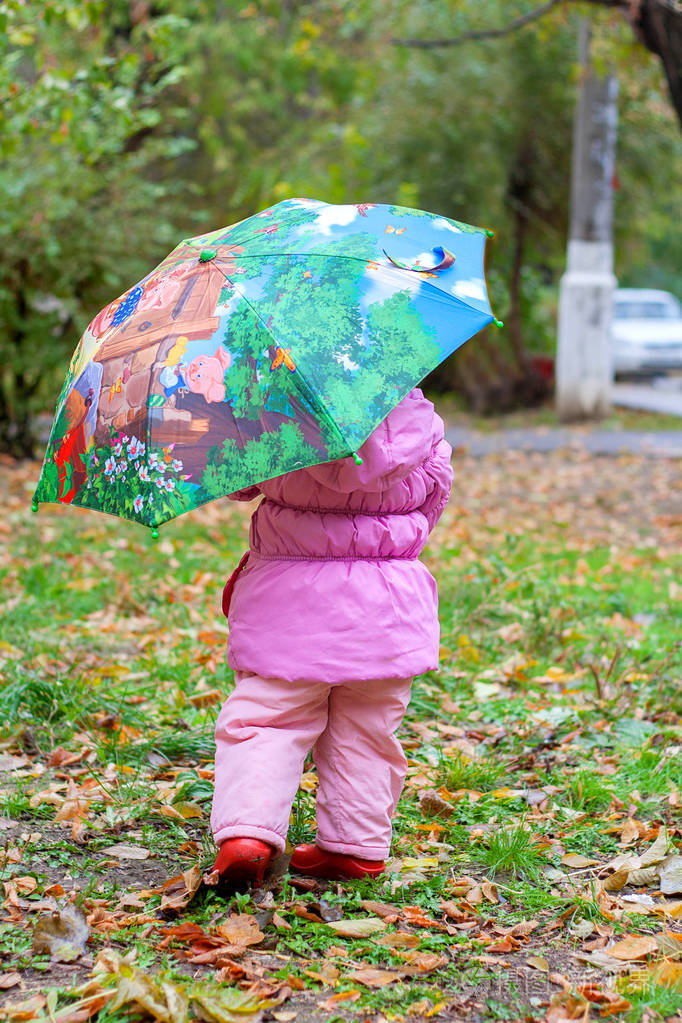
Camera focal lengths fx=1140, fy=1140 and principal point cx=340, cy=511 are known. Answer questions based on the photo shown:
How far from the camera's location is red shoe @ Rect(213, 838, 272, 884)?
8.62 ft

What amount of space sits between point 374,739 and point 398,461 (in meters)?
0.73

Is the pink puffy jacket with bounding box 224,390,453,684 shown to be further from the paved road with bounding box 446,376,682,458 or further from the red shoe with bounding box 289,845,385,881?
the paved road with bounding box 446,376,682,458

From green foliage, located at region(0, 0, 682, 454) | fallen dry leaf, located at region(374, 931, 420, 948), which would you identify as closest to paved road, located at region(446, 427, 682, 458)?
green foliage, located at region(0, 0, 682, 454)

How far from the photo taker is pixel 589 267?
13727 millimetres

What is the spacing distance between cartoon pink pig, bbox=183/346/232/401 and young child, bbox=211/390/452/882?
0.95 feet

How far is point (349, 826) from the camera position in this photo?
2838 mm

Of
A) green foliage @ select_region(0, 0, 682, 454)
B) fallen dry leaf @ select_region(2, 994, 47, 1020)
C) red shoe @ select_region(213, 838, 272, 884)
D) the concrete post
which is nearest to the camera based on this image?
fallen dry leaf @ select_region(2, 994, 47, 1020)

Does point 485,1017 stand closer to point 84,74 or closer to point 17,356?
point 84,74

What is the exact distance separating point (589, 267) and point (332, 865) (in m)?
11.9

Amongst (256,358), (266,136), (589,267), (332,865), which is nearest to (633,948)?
(332,865)

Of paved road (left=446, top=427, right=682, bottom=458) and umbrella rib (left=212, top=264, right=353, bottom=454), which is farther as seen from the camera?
paved road (left=446, top=427, right=682, bottom=458)

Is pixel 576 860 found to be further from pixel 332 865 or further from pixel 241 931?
pixel 241 931

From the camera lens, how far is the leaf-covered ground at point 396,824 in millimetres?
2357

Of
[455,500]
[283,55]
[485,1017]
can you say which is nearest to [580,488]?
[455,500]
